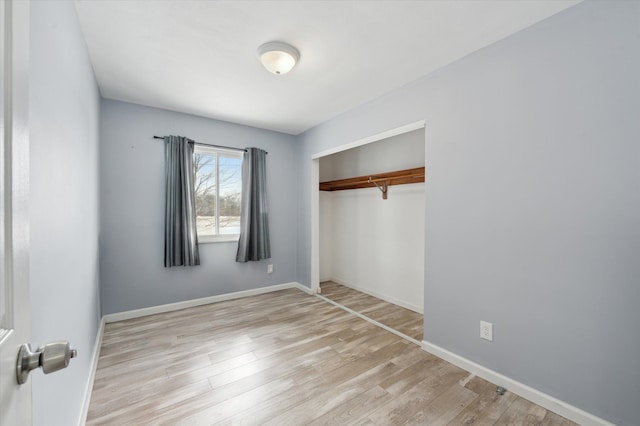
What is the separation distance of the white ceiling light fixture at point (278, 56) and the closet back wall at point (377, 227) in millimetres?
1886

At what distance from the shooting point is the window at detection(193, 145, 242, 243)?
11.7ft

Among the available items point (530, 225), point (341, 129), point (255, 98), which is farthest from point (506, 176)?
point (255, 98)

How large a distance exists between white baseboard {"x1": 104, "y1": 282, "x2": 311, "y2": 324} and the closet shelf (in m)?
1.67

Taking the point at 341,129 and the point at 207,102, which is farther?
the point at 341,129

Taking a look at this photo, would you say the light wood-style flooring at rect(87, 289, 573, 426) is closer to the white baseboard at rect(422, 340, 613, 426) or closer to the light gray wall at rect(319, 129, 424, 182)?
the white baseboard at rect(422, 340, 613, 426)

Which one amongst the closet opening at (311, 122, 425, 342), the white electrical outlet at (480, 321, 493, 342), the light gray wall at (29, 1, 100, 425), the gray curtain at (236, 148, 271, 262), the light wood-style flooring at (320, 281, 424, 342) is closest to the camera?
the light gray wall at (29, 1, 100, 425)

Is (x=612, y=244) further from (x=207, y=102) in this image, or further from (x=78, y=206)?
(x=207, y=102)

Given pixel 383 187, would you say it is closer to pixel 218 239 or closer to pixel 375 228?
pixel 375 228

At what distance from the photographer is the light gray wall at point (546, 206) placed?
146 centimetres

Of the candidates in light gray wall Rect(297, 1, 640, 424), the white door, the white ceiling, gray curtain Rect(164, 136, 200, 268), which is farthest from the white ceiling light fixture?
gray curtain Rect(164, 136, 200, 268)

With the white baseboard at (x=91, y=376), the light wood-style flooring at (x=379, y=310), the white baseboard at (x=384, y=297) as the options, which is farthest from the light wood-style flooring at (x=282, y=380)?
the white baseboard at (x=384, y=297)

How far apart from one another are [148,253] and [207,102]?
189 cm

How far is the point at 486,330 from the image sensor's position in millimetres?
1986

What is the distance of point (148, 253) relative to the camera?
3168 millimetres
